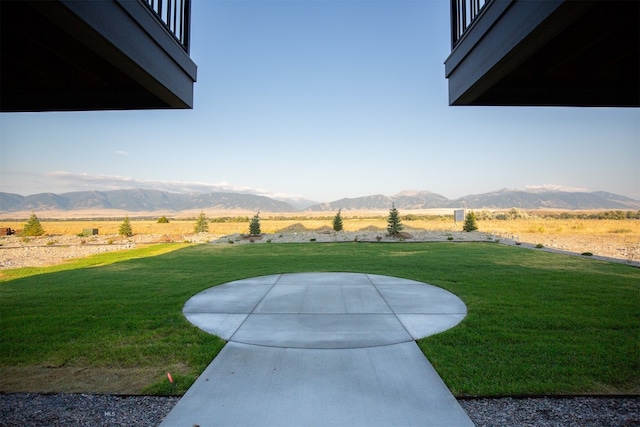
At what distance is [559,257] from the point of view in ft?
36.5

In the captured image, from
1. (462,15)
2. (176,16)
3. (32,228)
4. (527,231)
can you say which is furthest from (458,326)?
(32,228)

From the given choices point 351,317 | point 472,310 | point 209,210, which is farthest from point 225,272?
point 209,210

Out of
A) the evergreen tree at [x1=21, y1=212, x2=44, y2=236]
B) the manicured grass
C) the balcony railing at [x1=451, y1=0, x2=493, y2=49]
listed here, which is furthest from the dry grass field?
the balcony railing at [x1=451, y1=0, x2=493, y2=49]

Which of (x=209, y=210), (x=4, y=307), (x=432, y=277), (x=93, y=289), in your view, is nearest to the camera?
(x=4, y=307)

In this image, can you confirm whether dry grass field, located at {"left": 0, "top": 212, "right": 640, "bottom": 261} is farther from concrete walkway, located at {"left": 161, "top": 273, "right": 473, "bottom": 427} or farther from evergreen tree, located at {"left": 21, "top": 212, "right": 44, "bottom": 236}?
concrete walkway, located at {"left": 161, "top": 273, "right": 473, "bottom": 427}

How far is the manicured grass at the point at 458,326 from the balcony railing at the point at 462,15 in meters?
3.45

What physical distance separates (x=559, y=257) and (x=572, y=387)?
10057 mm

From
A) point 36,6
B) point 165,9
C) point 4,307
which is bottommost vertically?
point 4,307

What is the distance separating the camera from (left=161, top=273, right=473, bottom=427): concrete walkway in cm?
249

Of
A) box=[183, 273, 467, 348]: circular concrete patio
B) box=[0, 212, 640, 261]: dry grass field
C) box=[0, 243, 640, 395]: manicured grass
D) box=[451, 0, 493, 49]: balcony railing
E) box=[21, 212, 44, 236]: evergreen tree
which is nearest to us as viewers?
box=[0, 243, 640, 395]: manicured grass

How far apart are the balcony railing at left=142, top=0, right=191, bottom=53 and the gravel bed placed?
3.40 metres

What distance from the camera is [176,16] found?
378cm

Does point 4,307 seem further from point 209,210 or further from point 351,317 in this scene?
point 209,210

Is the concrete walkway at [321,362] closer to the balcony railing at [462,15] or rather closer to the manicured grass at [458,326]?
the manicured grass at [458,326]
